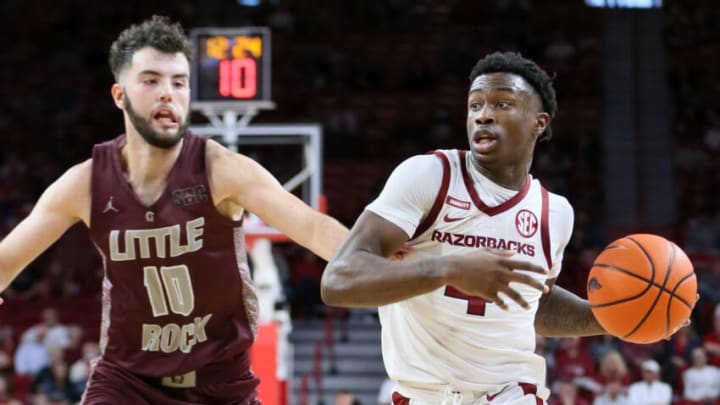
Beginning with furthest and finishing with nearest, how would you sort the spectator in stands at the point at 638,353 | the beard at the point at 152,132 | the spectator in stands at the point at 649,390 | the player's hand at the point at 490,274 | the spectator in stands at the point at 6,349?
1. the spectator in stands at the point at 6,349
2. the spectator in stands at the point at 638,353
3. the spectator in stands at the point at 649,390
4. the beard at the point at 152,132
5. the player's hand at the point at 490,274

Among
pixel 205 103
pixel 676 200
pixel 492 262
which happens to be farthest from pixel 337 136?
pixel 492 262

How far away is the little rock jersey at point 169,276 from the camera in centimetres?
389

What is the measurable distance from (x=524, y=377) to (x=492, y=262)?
1038 mm

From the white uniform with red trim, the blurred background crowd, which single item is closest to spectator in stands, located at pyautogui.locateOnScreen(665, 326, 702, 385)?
the blurred background crowd

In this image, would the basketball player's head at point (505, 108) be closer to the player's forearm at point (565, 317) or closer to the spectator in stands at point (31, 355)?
the player's forearm at point (565, 317)

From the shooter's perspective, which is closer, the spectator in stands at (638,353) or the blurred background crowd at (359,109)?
the spectator in stands at (638,353)

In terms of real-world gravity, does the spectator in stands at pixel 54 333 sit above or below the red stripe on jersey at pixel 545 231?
below

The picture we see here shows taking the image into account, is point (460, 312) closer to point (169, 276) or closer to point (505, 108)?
point (505, 108)

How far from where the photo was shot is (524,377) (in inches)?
154

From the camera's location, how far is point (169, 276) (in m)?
3.90

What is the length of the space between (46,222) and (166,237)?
0.54 metres

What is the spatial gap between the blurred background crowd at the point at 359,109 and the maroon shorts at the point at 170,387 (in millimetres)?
8640

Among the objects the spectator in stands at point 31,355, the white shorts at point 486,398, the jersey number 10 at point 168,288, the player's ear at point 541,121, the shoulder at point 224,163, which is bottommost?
the spectator in stands at point 31,355

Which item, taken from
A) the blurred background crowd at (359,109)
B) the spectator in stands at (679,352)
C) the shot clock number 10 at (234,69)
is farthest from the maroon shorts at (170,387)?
the blurred background crowd at (359,109)
